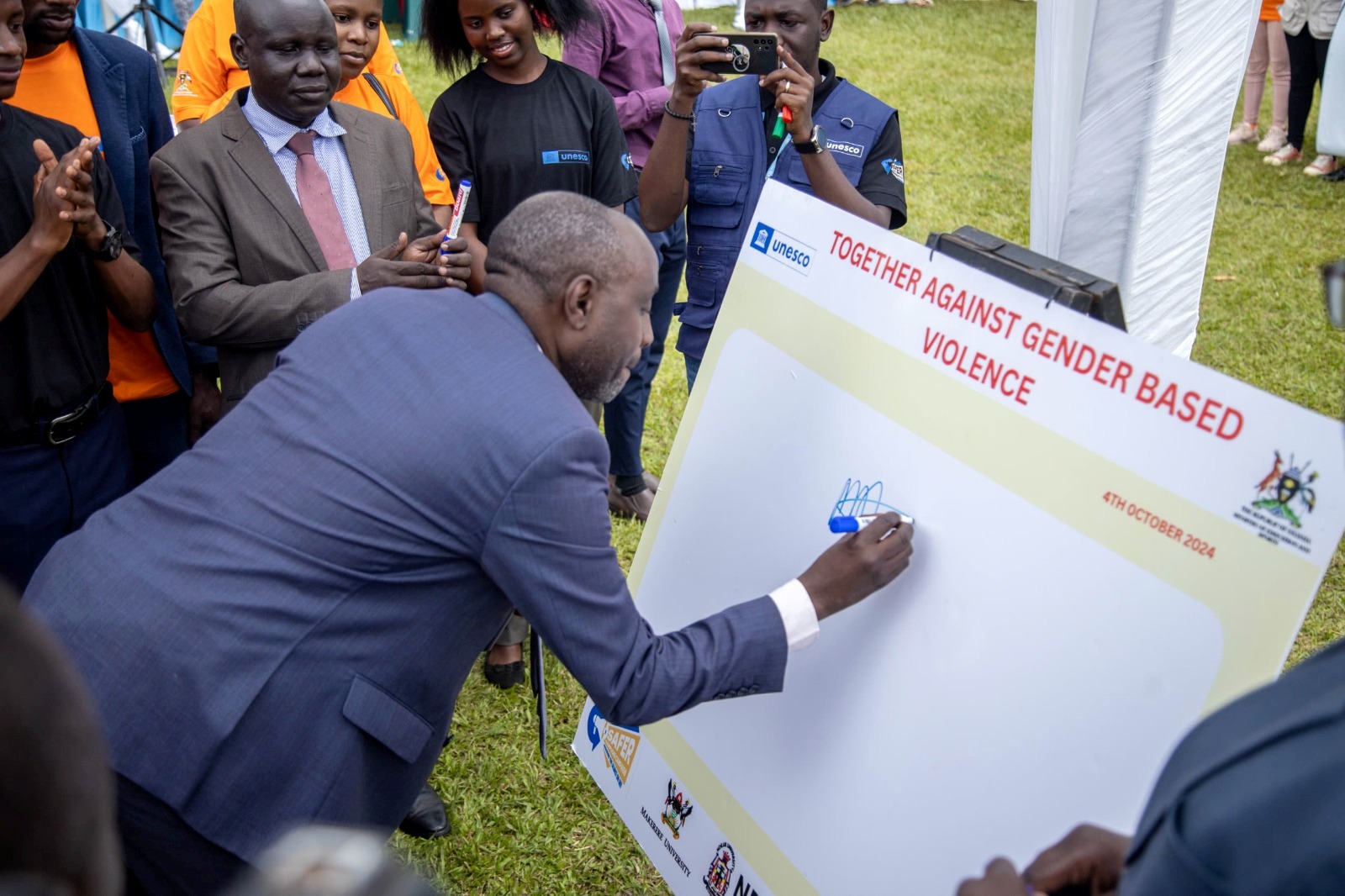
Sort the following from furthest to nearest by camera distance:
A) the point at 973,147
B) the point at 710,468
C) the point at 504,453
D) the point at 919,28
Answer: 1. the point at 919,28
2. the point at 973,147
3. the point at 710,468
4. the point at 504,453

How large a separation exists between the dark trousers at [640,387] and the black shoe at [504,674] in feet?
2.99

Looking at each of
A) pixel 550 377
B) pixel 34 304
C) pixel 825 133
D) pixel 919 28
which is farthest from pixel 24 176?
pixel 919 28

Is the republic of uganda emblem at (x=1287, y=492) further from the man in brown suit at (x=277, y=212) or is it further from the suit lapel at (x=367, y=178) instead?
the suit lapel at (x=367, y=178)

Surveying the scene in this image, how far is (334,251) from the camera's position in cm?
277

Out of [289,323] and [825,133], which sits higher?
[825,133]

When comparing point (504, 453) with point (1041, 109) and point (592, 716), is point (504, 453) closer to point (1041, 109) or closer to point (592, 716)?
point (592, 716)

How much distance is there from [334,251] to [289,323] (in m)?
0.25

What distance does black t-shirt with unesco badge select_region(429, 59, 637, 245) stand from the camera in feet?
11.0

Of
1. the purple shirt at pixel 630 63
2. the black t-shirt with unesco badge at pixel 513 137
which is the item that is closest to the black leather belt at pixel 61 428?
the black t-shirt with unesco badge at pixel 513 137

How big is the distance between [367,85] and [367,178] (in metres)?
0.70

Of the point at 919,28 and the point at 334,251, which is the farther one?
the point at 919,28

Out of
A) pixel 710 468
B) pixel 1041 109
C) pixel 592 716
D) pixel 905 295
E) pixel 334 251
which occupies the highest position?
pixel 1041 109

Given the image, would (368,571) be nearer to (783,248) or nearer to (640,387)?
(783,248)

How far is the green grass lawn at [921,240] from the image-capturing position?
2990mm
